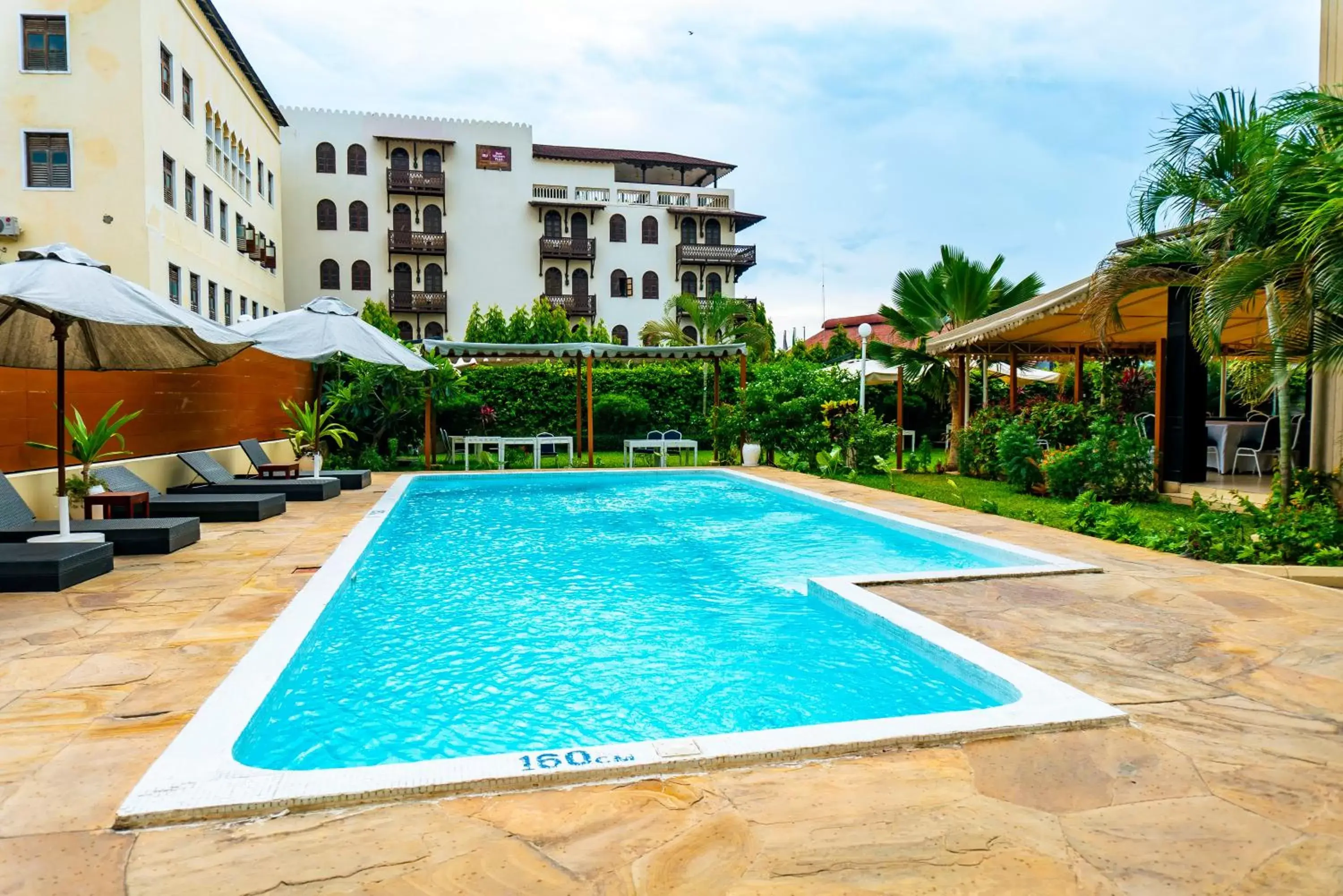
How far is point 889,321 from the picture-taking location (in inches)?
688

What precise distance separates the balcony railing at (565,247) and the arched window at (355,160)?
7.96 meters

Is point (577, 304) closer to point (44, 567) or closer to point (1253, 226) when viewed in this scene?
point (1253, 226)

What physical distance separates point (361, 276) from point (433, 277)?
9.79 feet

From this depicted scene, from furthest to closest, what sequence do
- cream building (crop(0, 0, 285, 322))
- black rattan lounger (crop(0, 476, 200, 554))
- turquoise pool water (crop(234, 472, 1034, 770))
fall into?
cream building (crop(0, 0, 285, 322)), black rattan lounger (crop(0, 476, 200, 554)), turquoise pool water (crop(234, 472, 1034, 770))

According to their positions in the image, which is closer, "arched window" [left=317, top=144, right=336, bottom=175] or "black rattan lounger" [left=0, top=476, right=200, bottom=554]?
"black rattan lounger" [left=0, top=476, right=200, bottom=554]

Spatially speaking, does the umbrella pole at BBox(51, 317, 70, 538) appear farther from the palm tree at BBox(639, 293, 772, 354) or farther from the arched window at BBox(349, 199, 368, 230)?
the arched window at BBox(349, 199, 368, 230)

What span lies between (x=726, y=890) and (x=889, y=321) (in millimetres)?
16365

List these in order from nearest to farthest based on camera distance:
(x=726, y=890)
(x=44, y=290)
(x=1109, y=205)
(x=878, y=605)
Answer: (x=726, y=890) → (x=878, y=605) → (x=44, y=290) → (x=1109, y=205)

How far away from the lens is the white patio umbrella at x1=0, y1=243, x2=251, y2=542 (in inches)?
217

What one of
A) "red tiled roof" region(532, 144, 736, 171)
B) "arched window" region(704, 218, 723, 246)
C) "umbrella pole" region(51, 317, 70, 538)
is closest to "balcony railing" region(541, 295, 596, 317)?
"arched window" region(704, 218, 723, 246)

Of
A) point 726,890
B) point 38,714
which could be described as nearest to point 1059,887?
point 726,890

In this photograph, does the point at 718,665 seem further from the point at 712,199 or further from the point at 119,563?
the point at 712,199

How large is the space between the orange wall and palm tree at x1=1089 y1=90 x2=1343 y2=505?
9.85m

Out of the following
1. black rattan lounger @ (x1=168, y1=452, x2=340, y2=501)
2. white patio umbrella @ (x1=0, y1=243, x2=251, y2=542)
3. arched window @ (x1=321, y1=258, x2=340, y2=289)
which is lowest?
black rattan lounger @ (x1=168, y1=452, x2=340, y2=501)
